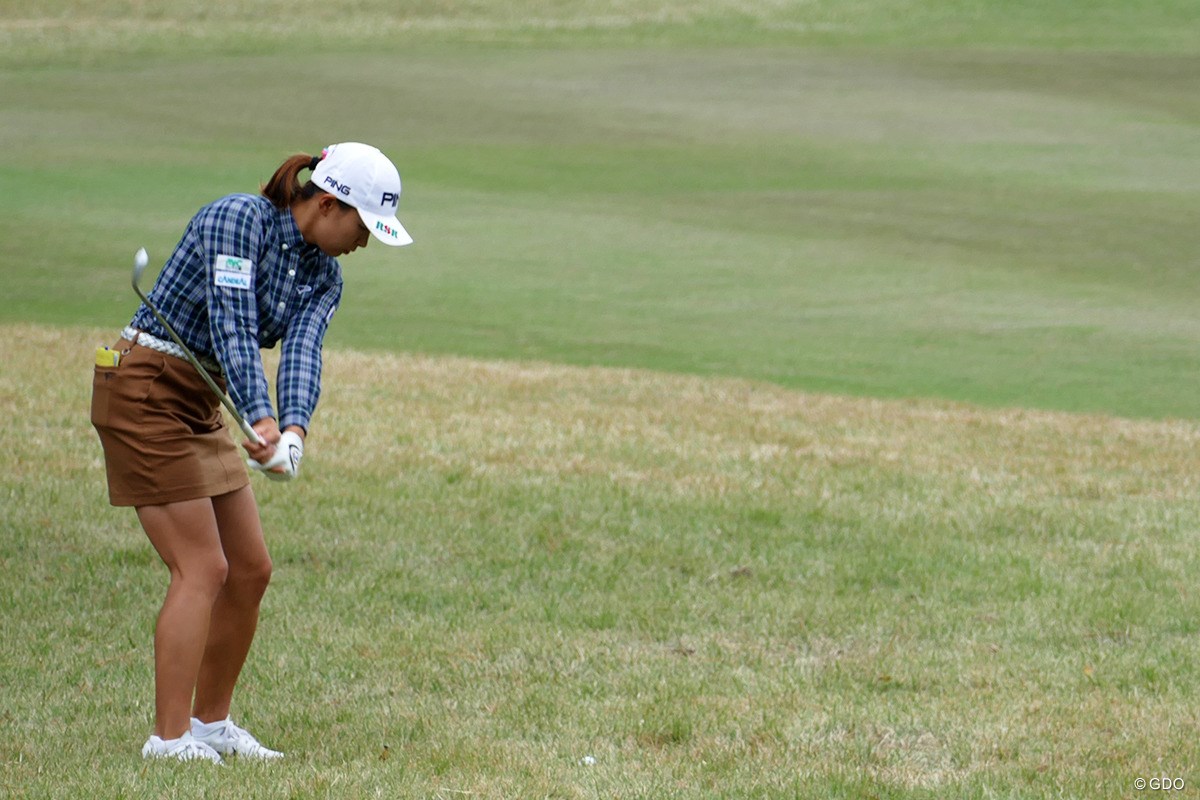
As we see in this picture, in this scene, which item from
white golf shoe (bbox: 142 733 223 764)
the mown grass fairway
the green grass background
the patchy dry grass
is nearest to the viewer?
white golf shoe (bbox: 142 733 223 764)

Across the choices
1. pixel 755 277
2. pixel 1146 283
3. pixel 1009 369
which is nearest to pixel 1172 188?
pixel 1146 283

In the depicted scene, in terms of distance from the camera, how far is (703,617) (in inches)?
301

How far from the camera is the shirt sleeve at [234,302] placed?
17.2ft

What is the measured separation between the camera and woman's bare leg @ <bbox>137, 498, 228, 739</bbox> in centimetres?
537

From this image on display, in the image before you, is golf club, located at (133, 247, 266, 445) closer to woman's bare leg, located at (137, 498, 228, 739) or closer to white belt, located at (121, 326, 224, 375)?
white belt, located at (121, 326, 224, 375)

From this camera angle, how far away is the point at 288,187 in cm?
545

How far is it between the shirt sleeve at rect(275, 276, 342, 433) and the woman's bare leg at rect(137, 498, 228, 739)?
1.37 feet

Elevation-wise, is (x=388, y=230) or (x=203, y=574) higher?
(x=388, y=230)

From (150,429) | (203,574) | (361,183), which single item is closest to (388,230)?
(361,183)

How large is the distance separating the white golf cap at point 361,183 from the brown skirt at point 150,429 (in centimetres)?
73

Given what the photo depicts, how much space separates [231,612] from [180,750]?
52 centimetres

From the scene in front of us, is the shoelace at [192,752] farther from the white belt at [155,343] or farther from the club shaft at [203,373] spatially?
the white belt at [155,343]

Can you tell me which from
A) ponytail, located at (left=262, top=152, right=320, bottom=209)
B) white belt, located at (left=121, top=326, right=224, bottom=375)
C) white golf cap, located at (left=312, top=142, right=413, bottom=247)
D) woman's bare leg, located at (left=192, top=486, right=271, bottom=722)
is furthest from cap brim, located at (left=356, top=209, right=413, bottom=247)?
woman's bare leg, located at (left=192, top=486, right=271, bottom=722)

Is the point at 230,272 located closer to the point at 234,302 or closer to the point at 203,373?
the point at 234,302
